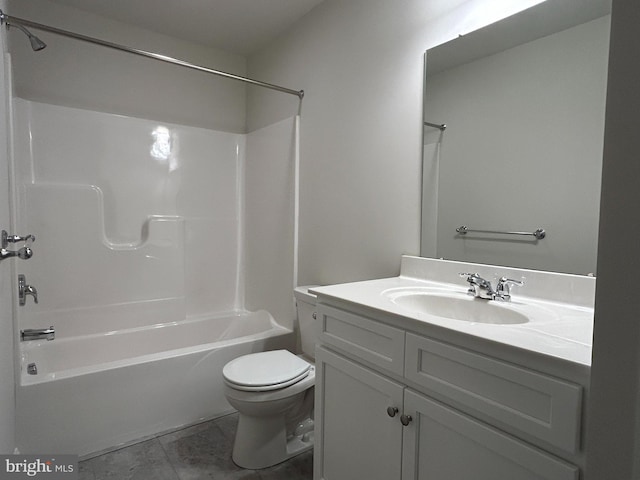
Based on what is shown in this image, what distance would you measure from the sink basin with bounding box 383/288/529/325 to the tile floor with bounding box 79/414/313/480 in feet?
3.19

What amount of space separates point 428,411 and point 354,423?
1.13 feet

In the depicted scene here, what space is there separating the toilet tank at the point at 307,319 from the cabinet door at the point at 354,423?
620 millimetres

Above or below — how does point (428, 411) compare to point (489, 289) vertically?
below

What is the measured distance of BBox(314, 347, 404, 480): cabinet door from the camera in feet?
3.65

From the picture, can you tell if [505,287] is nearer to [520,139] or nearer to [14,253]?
[520,139]

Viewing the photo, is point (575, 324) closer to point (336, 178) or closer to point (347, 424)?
point (347, 424)

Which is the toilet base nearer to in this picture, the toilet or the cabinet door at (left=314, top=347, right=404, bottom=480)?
the toilet

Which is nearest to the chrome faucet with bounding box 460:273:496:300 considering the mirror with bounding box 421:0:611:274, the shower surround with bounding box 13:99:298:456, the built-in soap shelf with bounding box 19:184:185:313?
the mirror with bounding box 421:0:611:274

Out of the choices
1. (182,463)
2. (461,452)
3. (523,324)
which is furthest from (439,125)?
(182,463)

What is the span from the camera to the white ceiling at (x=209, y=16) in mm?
2221

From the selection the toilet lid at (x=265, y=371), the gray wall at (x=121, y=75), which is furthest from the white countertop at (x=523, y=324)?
the gray wall at (x=121, y=75)

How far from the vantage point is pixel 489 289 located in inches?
51.6

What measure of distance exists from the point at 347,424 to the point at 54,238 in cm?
214

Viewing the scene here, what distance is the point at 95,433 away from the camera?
179 cm
